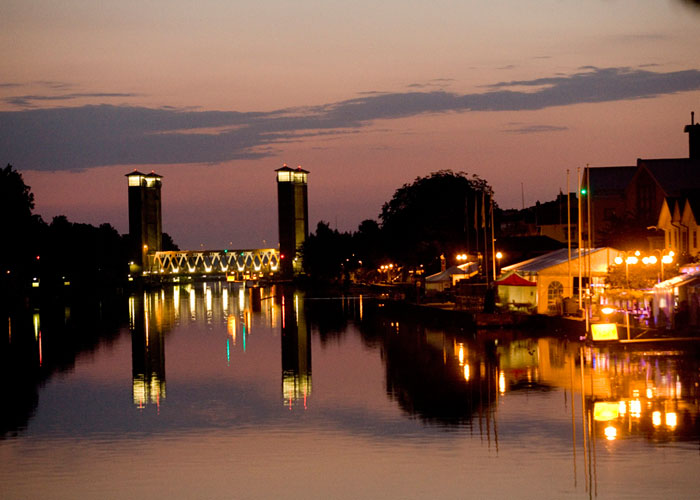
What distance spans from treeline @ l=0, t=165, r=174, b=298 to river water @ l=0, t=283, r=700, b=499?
59.0 m

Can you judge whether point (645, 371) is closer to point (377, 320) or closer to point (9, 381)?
point (9, 381)

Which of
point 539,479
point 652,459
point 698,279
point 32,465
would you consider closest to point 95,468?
point 32,465

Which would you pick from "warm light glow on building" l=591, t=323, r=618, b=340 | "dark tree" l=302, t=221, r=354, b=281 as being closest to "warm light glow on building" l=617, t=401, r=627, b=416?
"warm light glow on building" l=591, t=323, r=618, b=340

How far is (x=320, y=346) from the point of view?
4222 centimetres

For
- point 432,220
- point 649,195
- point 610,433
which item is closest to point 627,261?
point 649,195

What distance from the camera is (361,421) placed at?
22.3 meters

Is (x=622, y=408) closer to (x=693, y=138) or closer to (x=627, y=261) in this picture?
(x=627, y=261)

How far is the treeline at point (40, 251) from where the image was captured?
97812 mm

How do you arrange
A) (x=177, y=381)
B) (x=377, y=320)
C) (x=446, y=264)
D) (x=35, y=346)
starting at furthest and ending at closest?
(x=446, y=264) → (x=377, y=320) → (x=35, y=346) → (x=177, y=381)

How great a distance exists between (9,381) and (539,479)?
20.7 metres

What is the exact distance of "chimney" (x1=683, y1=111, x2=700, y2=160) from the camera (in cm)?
7125

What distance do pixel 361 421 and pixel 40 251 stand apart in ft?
337

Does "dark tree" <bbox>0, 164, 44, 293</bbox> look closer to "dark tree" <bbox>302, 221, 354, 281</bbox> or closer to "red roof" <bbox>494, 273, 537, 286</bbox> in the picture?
"red roof" <bbox>494, 273, 537, 286</bbox>

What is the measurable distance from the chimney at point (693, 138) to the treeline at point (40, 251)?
187 feet
